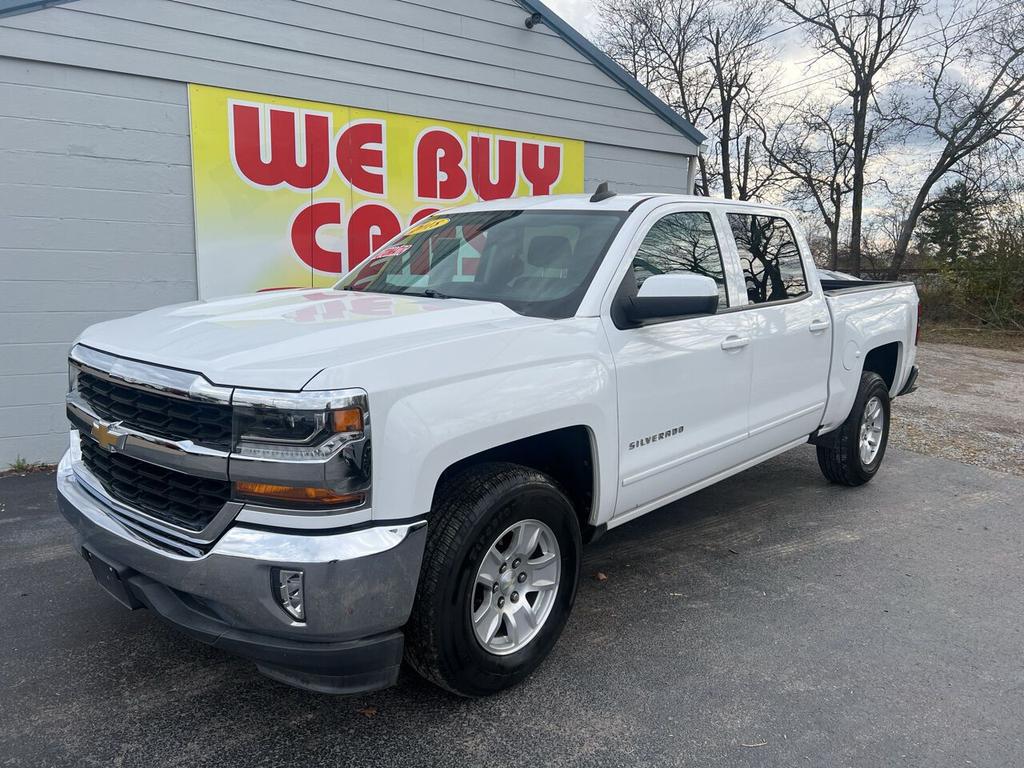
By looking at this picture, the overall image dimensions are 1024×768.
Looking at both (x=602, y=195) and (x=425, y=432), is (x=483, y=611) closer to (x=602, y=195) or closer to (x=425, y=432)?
(x=425, y=432)

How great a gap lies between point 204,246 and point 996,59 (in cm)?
2322

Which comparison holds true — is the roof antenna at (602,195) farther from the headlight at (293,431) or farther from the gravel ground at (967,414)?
the gravel ground at (967,414)

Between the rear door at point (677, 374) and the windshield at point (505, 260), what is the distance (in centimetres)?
20

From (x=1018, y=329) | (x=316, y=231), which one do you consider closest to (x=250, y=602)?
(x=316, y=231)

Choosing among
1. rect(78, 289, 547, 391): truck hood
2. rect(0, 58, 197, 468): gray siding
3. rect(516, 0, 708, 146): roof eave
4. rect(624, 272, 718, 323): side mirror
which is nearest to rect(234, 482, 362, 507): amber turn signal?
A: rect(78, 289, 547, 391): truck hood

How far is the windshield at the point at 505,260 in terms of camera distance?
10.9 ft

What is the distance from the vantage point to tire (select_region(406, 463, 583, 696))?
252cm

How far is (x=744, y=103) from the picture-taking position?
100ft

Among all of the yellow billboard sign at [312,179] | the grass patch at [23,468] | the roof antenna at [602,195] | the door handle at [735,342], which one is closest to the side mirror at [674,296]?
the door handle at [735,342]

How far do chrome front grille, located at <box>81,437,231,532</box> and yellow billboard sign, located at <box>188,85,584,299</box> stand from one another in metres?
3.98

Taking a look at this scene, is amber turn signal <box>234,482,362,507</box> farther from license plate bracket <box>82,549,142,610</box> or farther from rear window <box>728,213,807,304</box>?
rear window <box>728,213,807,304</box>

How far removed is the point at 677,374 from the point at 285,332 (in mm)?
1770

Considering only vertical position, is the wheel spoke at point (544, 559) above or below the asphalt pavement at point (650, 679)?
above

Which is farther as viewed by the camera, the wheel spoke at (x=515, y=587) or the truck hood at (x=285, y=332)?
the wheel spoke at (x=515, y=587)
